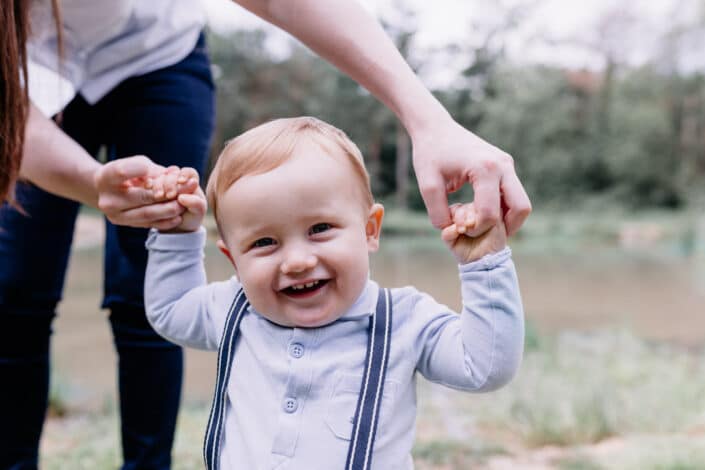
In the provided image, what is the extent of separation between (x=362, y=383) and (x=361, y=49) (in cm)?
45

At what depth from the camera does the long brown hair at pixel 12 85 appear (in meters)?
0.99

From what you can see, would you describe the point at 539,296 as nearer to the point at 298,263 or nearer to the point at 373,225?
the point at 373,225

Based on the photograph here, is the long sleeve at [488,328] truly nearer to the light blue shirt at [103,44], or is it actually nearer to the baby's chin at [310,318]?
the baby's chin at [310,318]

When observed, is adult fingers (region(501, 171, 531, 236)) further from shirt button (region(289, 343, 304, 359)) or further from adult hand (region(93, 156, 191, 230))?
adult hand (region(93, 156, 191, 230))

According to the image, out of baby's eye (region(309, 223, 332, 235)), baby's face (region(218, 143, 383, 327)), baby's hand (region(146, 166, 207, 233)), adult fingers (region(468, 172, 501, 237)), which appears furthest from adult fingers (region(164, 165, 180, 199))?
adult fingers (region(468, 172, 501, 237))

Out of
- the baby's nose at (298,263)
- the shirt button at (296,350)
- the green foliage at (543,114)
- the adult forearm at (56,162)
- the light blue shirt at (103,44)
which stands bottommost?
the shirt button at (296,350)

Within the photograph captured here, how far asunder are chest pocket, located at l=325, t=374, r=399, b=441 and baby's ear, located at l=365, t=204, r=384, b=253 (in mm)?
185

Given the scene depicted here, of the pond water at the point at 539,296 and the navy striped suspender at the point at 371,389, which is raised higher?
the pond water at the point at 539,296

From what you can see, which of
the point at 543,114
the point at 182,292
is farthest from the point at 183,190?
the point at 543,114

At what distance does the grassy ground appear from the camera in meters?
1.88

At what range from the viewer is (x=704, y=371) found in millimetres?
3150

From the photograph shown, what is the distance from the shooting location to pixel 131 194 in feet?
3.21

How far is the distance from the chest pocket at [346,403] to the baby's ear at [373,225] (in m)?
0.18

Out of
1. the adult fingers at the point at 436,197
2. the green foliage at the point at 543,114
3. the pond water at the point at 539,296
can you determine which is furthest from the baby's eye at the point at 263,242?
the green foliage at the point at 543,114
